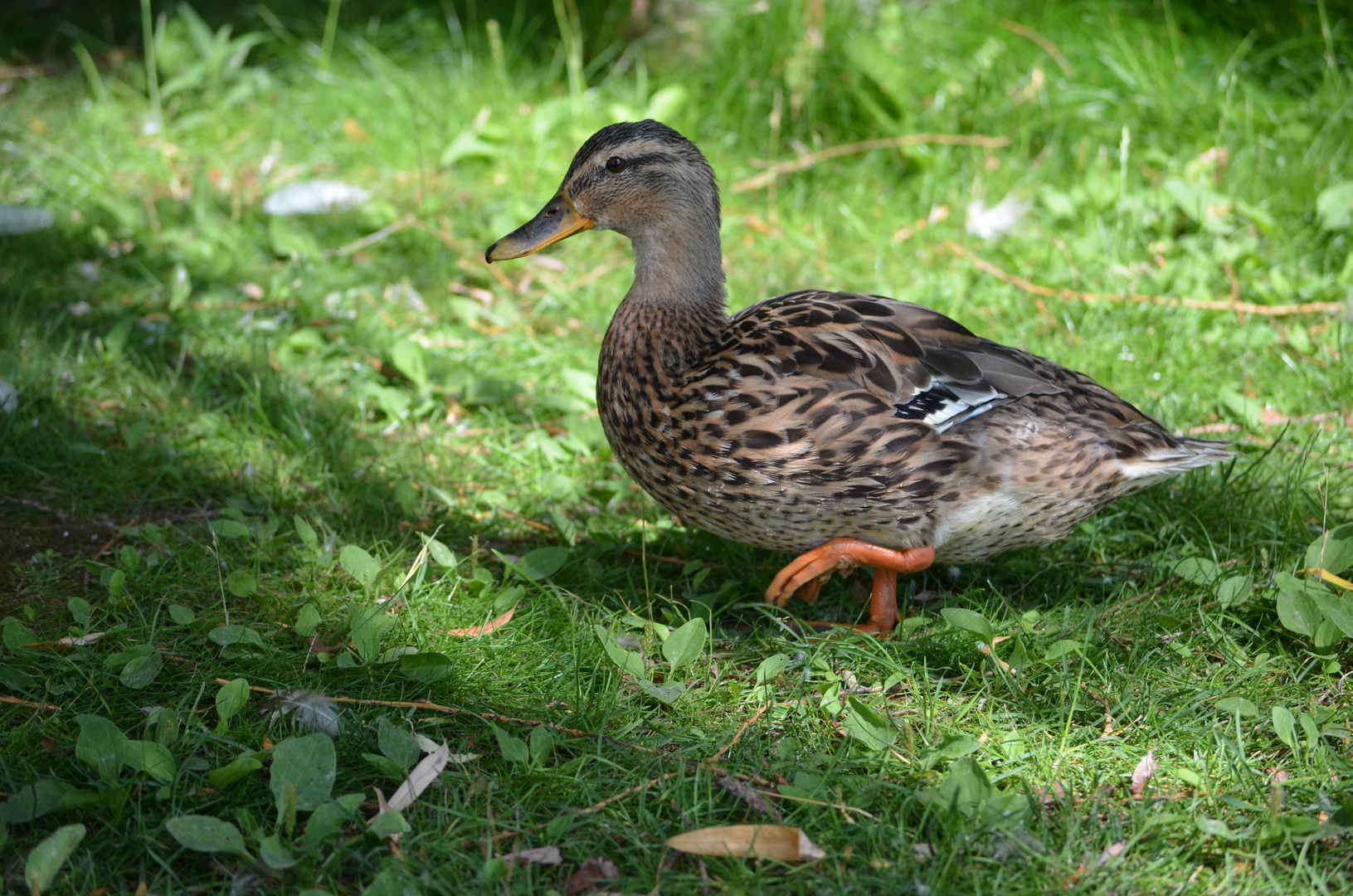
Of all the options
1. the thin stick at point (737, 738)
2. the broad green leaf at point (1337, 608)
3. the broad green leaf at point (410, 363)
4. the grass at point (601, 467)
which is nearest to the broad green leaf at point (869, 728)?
the grass at point (601, 467)

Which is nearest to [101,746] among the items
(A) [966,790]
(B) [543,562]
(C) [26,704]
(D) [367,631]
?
(C) [26,704]

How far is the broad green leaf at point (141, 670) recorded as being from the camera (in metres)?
2.68

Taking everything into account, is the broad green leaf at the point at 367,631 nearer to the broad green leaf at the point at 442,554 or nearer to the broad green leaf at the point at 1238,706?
the broad green leaf at the point at 442,554

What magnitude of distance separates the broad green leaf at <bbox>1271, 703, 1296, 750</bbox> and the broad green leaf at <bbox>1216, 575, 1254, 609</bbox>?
18.2 inches

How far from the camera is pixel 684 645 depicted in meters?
2.88

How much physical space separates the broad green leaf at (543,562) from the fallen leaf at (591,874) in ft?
3.36

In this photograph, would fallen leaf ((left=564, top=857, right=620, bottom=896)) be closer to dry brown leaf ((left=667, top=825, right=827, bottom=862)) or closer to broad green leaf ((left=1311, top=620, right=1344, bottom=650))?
dry brown leaf ((left=667, top=825, right=827, bottom=862))

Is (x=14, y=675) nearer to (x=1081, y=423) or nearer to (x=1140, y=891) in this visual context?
(x=1140, y=891)

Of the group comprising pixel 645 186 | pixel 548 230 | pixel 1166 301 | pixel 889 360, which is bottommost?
pixel 1166 301

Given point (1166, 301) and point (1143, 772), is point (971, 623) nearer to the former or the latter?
point (1143, 772)

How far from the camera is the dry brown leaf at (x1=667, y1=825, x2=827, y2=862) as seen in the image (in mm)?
2285

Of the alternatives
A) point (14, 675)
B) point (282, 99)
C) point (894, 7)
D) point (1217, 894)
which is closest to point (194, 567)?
point (14, 675)

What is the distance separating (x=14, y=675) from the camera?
104 inches

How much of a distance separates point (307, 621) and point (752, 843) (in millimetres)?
1312
